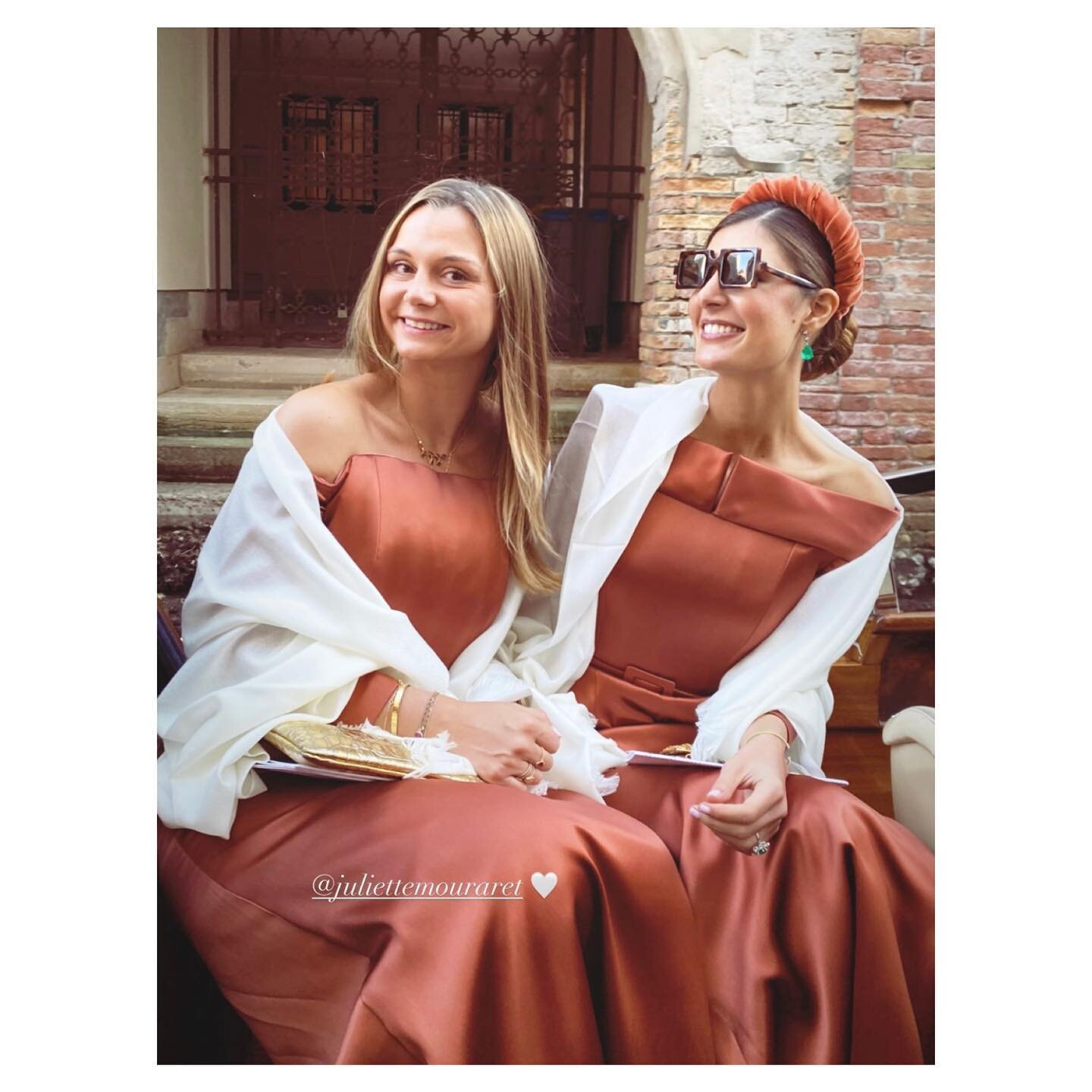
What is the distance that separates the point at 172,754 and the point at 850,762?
1434 millimetres

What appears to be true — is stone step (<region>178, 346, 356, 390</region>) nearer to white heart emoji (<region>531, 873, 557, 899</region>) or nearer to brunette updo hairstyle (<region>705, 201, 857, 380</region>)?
brunette updo hairstyle (<region>705, 201, 857, 380</region>)

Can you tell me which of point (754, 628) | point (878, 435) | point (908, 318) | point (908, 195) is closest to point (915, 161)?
point (908, 195)

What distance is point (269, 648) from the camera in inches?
90.0

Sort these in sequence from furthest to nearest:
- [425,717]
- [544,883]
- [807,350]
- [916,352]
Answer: [916,352] → [807,350] → [425,717] → [544,883]

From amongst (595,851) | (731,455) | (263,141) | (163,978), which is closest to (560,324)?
(731,455)

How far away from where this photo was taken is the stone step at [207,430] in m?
2.35

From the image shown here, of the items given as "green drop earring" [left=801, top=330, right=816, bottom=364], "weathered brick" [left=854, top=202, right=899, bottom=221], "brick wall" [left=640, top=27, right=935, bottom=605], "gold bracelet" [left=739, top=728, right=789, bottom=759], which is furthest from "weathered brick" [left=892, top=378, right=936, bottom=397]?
"gold bracelet" [left=739, top=728, right=789, bottom=759]

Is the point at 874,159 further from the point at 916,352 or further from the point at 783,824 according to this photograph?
the point at 783,824

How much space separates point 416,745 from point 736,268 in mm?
1138

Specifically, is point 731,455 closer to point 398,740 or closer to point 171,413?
point 398,740

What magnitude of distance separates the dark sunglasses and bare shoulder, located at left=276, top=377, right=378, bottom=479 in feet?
2.39

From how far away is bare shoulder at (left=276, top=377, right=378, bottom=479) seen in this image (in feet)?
7.43

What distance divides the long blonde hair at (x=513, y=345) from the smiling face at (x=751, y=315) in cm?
34

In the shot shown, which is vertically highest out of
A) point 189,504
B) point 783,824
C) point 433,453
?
point 433,453
